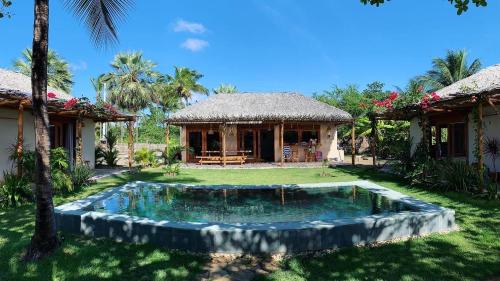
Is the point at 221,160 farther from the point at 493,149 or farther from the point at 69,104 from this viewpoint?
the point at 493,149

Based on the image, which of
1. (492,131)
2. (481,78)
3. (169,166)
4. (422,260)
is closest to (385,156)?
(481,78)

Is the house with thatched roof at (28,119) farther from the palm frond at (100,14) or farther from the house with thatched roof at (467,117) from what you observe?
the house with thatched roof at (467,117)

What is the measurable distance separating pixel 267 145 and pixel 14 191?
1692cm

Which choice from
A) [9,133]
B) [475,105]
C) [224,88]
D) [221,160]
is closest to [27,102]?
[9,133]

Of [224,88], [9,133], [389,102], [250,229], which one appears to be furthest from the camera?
[224,88]

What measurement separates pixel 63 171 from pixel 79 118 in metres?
3.68

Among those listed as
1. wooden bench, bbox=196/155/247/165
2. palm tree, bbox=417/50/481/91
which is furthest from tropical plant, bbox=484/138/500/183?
palm tree, bbox=417/50/481/91

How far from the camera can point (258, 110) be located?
2297 cm

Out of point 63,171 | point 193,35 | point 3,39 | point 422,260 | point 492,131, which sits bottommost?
point 422,260

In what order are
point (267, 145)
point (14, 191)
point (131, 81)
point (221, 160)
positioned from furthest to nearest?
point (131, 81), point (267, 145), point (221, 160), point (14, 191)

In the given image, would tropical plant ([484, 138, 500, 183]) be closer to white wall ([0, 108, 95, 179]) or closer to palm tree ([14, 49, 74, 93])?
white wall ([0, 108, 95, 179])

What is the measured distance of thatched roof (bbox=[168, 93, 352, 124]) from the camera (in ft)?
69.6

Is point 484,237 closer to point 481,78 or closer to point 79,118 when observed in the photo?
point 481,78

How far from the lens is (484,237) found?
5.94m
